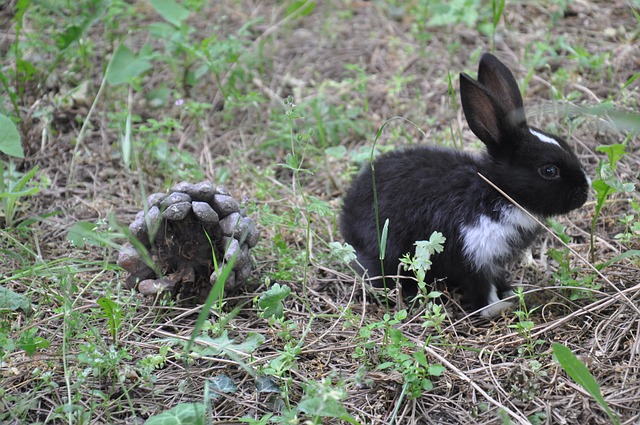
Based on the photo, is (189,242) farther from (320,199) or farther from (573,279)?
(573,279)

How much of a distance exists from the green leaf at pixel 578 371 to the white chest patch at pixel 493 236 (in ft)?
3.02

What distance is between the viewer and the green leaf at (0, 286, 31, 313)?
10.9 ft

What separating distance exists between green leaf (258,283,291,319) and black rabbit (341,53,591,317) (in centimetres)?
64

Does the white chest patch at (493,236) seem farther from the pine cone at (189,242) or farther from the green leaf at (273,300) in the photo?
the pine cone at (189,242)

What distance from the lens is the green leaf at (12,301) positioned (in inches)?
131

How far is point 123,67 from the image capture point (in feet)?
15.9

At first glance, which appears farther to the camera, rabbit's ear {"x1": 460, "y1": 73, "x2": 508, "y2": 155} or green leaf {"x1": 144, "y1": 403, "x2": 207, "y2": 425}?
rabbit's ear {"x1": 460, "y1": 73, "x2": 508, "y2": 155}

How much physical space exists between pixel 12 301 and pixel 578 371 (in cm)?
242

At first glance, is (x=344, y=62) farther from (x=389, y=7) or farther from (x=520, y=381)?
(x=520, y=381)

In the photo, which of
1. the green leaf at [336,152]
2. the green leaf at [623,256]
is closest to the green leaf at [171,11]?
the green leaf at [336,152]

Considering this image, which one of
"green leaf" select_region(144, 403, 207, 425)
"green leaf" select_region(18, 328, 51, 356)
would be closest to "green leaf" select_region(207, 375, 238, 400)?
"green leaf" select_region(144, 403, 207, 425)

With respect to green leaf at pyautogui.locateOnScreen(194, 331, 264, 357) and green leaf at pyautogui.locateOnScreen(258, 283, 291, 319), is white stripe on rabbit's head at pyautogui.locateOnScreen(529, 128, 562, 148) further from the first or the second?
green leaf at pyautogui.locateOnScreen(194, 331, 264, 357)

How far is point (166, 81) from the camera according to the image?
5.43 meters

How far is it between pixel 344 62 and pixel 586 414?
353 centimetres
